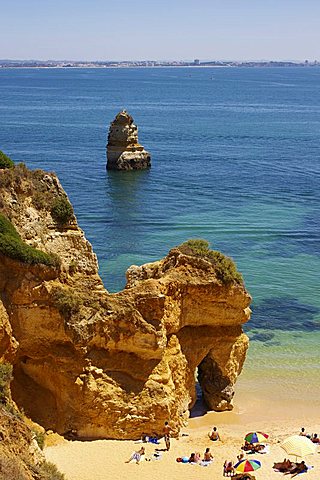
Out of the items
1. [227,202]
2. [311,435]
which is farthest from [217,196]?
[311,435]

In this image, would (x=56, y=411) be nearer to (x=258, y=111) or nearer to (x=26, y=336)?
(x=26, y=336)

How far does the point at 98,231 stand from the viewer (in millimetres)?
56500

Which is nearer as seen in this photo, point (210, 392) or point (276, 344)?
point (210, 392)

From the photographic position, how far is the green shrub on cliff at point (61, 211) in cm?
2383

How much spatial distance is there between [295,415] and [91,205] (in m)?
41.9

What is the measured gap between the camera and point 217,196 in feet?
231

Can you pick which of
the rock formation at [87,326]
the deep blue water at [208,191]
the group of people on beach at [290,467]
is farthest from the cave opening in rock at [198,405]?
the deep blue water at [208,191]

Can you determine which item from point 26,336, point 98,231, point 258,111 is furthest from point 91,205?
point 258,111

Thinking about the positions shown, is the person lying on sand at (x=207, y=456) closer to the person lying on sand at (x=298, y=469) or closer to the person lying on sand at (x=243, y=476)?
the person lying on sand at (x=243, y=476)

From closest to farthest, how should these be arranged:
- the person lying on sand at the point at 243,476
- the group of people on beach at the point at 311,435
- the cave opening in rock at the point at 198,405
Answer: the person lying on sand at the point at 243,476, the group of people on beach at the point at 311,435, the cave opening in rock at the point at 198,405

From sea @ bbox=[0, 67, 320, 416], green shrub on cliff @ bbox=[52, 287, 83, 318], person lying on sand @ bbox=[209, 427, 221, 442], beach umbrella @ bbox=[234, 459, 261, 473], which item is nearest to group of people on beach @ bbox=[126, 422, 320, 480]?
beach umbrella @ bbox=[234, 459, 261, 473]

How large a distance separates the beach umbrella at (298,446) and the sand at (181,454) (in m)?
0.58

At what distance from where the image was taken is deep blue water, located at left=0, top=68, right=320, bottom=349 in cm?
4484

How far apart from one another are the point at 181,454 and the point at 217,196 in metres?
49.2
